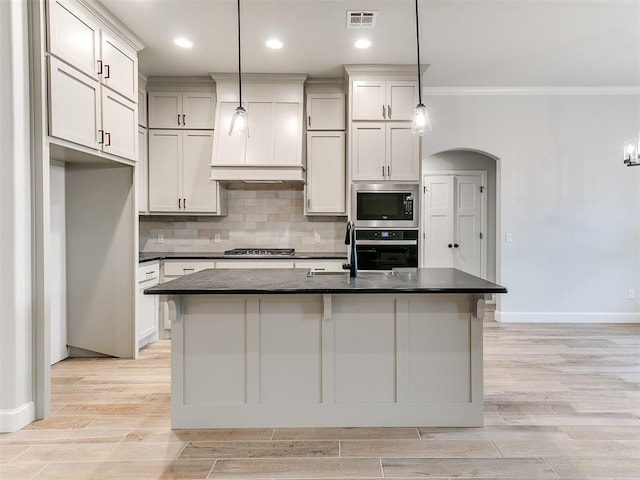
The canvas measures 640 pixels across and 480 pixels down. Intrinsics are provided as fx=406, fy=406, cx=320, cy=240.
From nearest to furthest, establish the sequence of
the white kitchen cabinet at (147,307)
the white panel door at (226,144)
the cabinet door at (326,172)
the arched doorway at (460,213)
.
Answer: the white kitchen cabinet at (147,307), the white panel door at (226,144), the cabinet door at (326,172), the arched doorway at (460,213)

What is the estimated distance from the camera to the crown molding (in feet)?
16.1

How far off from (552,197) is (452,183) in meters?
1.70

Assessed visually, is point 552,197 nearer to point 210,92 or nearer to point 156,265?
point 210,92

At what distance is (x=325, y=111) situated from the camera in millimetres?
4586

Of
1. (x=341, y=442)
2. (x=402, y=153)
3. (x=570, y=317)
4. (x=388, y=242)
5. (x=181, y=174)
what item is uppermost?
(x=402, y=153)

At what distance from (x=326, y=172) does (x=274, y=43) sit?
143 cm

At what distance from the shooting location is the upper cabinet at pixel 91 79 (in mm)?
2623

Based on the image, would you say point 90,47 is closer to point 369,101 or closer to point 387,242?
point 369,101

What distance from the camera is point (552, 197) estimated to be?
16.4 feet

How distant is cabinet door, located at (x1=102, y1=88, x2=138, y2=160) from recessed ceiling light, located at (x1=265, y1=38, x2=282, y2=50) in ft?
4.40

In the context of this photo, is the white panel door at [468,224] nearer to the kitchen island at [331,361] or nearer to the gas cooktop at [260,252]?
the gas cooktop at [260,252]

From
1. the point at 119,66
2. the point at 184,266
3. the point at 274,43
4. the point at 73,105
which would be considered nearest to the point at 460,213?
the point at 274,43

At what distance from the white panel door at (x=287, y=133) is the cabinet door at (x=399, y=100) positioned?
38.8 inches

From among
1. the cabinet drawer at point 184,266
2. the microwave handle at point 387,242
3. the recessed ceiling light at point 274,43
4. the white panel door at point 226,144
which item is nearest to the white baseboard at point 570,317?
the microwave handle at point 387,242
